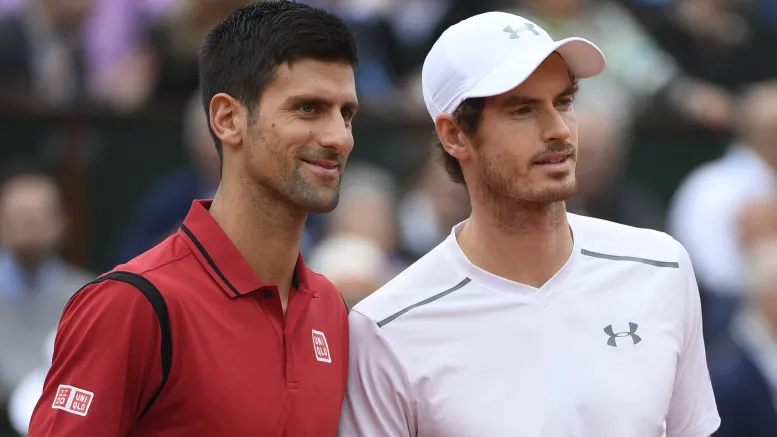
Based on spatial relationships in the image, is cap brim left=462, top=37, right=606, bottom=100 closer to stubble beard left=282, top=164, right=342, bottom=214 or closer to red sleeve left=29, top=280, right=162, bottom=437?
stubble beard left=282, top=164, right=342, bottom=214

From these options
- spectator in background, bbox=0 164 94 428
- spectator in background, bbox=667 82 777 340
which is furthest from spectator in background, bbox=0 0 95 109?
spectator in background, bbox=667 82 777 340

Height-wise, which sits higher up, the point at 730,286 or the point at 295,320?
the point at 295,320

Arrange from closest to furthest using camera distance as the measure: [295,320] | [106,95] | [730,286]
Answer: [295,320] → [730,286] → [106,95]

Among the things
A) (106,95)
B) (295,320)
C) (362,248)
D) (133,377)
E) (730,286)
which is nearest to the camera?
(133,377)

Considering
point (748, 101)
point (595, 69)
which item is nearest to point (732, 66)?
point (748, 101)

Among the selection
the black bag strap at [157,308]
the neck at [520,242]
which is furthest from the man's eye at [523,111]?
the black bag strap at [157,308]

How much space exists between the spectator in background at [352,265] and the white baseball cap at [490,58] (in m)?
2.04

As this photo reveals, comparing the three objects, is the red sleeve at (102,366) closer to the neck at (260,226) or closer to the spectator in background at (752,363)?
the neck at (260,226)

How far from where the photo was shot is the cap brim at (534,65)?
3717mm

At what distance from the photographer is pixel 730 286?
752 centimetres

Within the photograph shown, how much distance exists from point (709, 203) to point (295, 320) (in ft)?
14.8

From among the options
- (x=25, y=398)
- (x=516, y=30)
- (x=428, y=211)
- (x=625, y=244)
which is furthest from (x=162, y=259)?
(x=428, y=211)

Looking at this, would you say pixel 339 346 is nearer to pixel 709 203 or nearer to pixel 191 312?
pixel 191 312

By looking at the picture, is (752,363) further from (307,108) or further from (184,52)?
(184,52)
